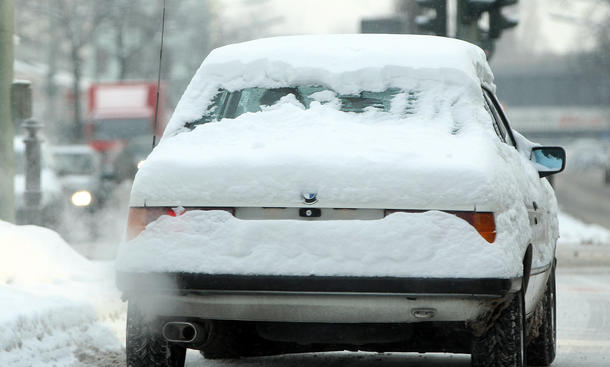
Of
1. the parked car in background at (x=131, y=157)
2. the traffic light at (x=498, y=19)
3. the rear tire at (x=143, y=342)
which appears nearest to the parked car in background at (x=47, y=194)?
the traffic light at (x=498, y=19)

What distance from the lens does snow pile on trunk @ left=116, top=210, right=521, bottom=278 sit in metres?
5.29

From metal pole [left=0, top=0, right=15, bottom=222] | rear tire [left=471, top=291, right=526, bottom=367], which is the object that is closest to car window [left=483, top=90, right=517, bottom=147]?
rear tire [left=471, top=291, right=526, bottom=367]

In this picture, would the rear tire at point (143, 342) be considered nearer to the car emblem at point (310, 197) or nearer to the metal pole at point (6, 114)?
the car emblem at point (310, 197)

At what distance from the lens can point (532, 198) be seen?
21.1 ft

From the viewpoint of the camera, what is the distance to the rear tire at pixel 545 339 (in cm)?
741

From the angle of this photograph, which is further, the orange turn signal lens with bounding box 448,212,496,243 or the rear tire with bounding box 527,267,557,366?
the rear tire with bounding box 527,267,557,366

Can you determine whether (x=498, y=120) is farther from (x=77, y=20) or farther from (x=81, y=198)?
(x=77, y=20)

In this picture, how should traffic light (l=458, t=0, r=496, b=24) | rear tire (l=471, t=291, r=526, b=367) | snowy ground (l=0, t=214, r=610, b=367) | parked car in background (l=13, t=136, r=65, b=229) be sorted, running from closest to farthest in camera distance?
rear tire (l=471, t=291, r=526, b=367), snowy ground (l=0, t=214, r=610, b=367), traffic light (l=458, t=0, r=496, b=24), parked car in background (l=13, t=136, r=65, b=229)

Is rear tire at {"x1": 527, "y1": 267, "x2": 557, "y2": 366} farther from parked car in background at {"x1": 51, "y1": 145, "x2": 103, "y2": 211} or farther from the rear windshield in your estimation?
parked car in background at {"x1": 51, "y1": 145, "x2": 103, "y2": 211}

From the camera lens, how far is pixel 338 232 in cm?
533

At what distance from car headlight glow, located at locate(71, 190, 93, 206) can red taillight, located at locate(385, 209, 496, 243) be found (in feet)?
51.9

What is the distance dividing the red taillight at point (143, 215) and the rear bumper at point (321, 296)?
0.19m

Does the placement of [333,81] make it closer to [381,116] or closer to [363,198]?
[381,116]

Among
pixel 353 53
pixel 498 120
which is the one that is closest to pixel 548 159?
pixel 498 120
